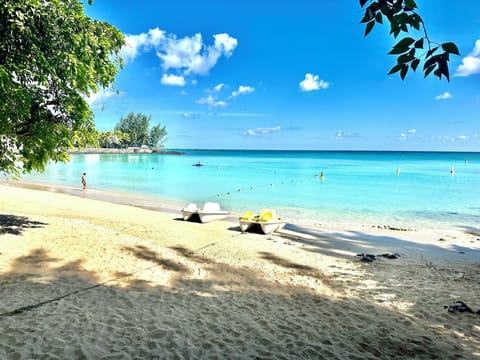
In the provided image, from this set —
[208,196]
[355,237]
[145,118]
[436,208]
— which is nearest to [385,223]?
[355,237]

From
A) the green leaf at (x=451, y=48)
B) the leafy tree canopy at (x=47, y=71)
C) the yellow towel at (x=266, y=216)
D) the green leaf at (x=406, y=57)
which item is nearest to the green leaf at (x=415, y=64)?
the green leaf at (x=406, y=57)

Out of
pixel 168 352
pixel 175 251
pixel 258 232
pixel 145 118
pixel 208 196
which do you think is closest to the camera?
pixel 168 352

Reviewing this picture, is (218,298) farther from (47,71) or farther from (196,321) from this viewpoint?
(47,71)

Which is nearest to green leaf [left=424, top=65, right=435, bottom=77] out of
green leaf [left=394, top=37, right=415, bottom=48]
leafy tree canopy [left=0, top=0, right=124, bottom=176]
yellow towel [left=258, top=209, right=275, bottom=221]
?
green leaf [left=394, top=37, right=415, bottom=48]

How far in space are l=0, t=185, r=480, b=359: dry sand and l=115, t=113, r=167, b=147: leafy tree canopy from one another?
433 ft

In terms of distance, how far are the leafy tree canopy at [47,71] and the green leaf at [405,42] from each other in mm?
5828

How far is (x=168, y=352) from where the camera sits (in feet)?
14.6

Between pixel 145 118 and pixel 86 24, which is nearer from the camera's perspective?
pixel 86 24

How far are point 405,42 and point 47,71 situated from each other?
668 centimetres

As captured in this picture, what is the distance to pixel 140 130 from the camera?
475ft

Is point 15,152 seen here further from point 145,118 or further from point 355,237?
point 145,118

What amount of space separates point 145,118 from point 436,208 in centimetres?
13236

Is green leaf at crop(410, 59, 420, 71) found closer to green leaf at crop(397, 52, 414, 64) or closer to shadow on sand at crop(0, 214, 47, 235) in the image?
green leaf at crop(397, 52, 414, 64)

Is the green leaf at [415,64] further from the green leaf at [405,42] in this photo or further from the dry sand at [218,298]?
the dry sand at [218,298]
